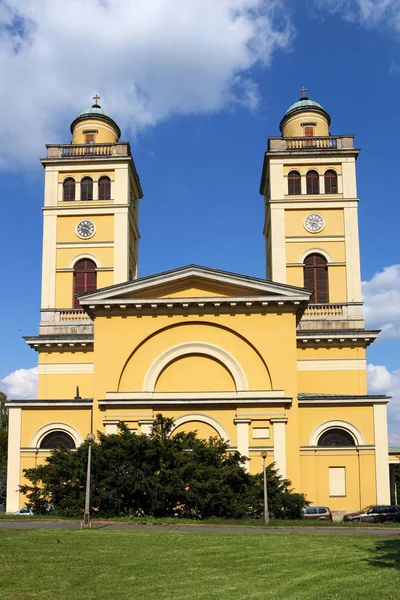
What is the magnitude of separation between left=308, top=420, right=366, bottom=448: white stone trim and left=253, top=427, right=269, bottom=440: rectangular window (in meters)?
3.04

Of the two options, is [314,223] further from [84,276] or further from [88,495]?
[88,495]

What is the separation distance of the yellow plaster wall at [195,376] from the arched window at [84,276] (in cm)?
1313

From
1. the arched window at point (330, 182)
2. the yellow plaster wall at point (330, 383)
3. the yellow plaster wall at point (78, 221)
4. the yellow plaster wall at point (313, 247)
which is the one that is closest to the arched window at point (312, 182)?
the arched window at point (330, 182)

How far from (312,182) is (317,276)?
6395 millimetres

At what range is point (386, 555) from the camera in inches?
671

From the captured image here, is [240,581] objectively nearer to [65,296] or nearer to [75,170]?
[65,296]

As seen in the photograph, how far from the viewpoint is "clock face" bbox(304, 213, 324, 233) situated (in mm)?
46344

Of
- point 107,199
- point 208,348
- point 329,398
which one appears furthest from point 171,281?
point 107,199

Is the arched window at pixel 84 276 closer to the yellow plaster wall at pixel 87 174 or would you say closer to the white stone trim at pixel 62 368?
the white stone trim at pixel 62 368

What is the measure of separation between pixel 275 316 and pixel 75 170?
2030 cm

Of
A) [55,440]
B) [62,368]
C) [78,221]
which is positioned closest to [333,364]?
[62,368]

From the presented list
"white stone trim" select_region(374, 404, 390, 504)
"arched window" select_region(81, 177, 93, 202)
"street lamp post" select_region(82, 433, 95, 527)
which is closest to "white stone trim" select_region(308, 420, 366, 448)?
"white stone trim" select_region(374, 404, 390, 504)

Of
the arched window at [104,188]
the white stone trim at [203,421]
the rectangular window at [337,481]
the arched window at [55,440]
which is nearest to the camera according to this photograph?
the white stone trim at [203,421]

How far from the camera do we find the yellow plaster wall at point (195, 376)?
112ft
